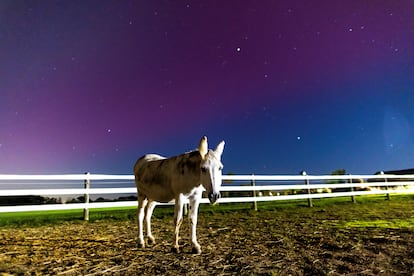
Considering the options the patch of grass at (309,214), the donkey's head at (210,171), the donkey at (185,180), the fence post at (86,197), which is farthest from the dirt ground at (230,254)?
the fence post at (86,197)

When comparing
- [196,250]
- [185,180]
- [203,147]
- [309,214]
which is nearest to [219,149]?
[203,147]

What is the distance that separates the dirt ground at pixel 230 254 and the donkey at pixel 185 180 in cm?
46

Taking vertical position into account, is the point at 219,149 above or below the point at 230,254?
above

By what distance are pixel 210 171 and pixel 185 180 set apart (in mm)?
476

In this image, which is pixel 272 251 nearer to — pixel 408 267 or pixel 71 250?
pixel 408 267

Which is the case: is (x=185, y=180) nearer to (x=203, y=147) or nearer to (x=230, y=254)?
(x=203, y=147)

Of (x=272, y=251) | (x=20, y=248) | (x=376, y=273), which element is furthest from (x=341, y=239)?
(x=20, y=248)

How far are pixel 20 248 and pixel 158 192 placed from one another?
8.08 ft

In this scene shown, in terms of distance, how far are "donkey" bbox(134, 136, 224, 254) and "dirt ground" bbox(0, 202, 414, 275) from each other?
46 cm

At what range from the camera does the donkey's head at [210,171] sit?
3.61 metres

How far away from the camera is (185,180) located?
3.96m

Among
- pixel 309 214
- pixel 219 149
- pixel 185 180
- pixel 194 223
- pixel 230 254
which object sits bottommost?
pixel 309 214

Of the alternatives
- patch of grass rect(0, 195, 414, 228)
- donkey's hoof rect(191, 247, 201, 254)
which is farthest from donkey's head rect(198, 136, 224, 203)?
patch of grass rect(0, 195, 414, 228)

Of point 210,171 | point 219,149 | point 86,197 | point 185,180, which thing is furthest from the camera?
point 86,197
